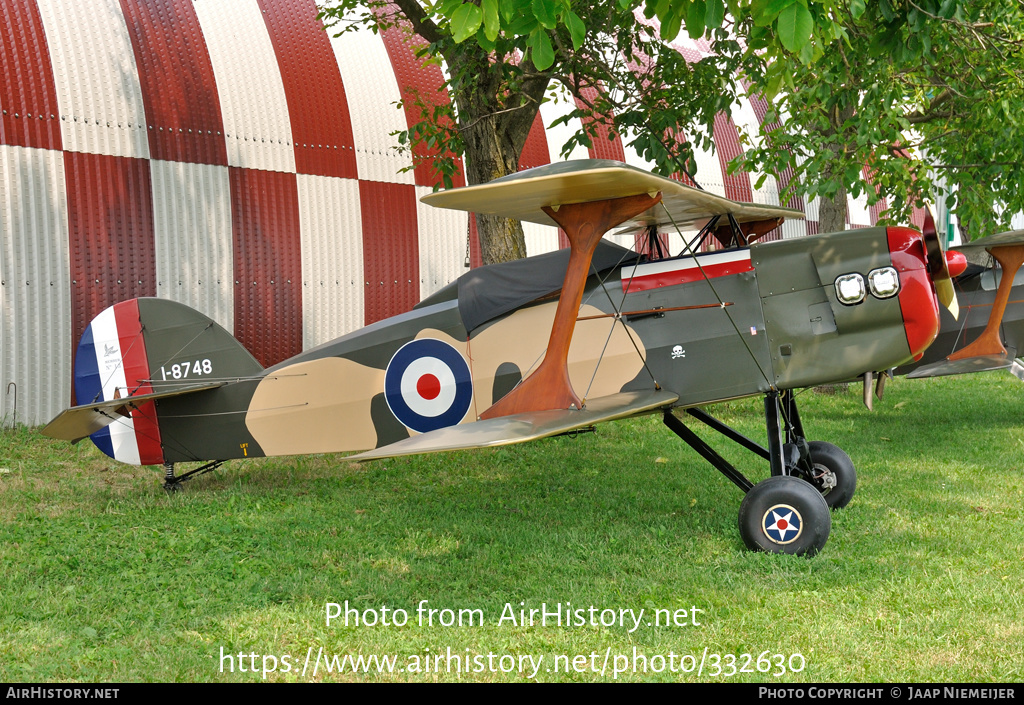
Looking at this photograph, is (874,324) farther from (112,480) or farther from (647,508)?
(112,480)

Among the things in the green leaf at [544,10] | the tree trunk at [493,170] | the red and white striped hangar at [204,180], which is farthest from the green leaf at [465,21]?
the red and white striped hangar at [204,180]

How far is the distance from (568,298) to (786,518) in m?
1.94

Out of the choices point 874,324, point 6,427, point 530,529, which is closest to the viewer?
point 874,324

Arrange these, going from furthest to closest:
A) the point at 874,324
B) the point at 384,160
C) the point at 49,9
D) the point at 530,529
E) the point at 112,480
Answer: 1. the point at 384,160
2. the point at 49,9
3. the point at 112,480
4. the point at 530,529
5. the point at 874,324

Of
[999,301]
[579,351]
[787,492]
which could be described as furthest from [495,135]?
[999,301]

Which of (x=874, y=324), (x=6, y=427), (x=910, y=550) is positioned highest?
(x=874, y=324)

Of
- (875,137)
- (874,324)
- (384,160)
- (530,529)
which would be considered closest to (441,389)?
(530,529)

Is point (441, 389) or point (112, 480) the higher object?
point (441, 389)

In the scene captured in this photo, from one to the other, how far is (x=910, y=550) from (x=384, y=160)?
8.55 m

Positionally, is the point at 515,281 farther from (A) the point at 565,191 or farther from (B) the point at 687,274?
(A) the point at 565,191

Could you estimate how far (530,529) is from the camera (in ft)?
19.7

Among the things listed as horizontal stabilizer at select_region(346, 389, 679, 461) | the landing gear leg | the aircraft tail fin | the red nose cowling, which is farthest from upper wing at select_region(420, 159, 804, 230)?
the aircraft tail fin

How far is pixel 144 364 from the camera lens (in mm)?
6668

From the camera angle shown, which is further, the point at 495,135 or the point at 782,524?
the point at 495,135
